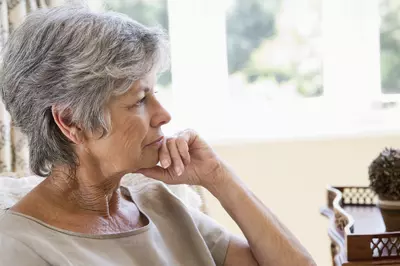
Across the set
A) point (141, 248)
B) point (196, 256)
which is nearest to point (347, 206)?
point (196, 256)

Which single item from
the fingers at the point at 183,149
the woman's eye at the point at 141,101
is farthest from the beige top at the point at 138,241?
the woman's eye at the point at 141,101

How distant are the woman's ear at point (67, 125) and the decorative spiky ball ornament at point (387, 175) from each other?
907 mm

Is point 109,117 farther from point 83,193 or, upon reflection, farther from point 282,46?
point 282,46

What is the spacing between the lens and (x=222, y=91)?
3082 millimetres

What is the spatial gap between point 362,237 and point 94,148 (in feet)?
2.34

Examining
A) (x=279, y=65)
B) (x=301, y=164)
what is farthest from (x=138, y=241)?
(x=279, y=65)

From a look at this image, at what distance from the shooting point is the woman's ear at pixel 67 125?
4.43 feet

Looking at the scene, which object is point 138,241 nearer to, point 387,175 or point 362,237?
point 362,237

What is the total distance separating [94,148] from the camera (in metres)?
1.40

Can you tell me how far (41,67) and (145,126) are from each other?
24cm

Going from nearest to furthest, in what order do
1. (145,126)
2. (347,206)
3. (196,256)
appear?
(145,126), (196,256), (347,206)

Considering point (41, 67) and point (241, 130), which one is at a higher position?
point (41, 67)

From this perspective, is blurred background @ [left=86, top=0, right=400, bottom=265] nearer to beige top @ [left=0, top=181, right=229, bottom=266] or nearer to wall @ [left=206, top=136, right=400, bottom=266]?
wall @ [left=206, top=136, right=400, bottom=266]

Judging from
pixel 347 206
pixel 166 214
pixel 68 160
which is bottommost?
pixel 347 206
